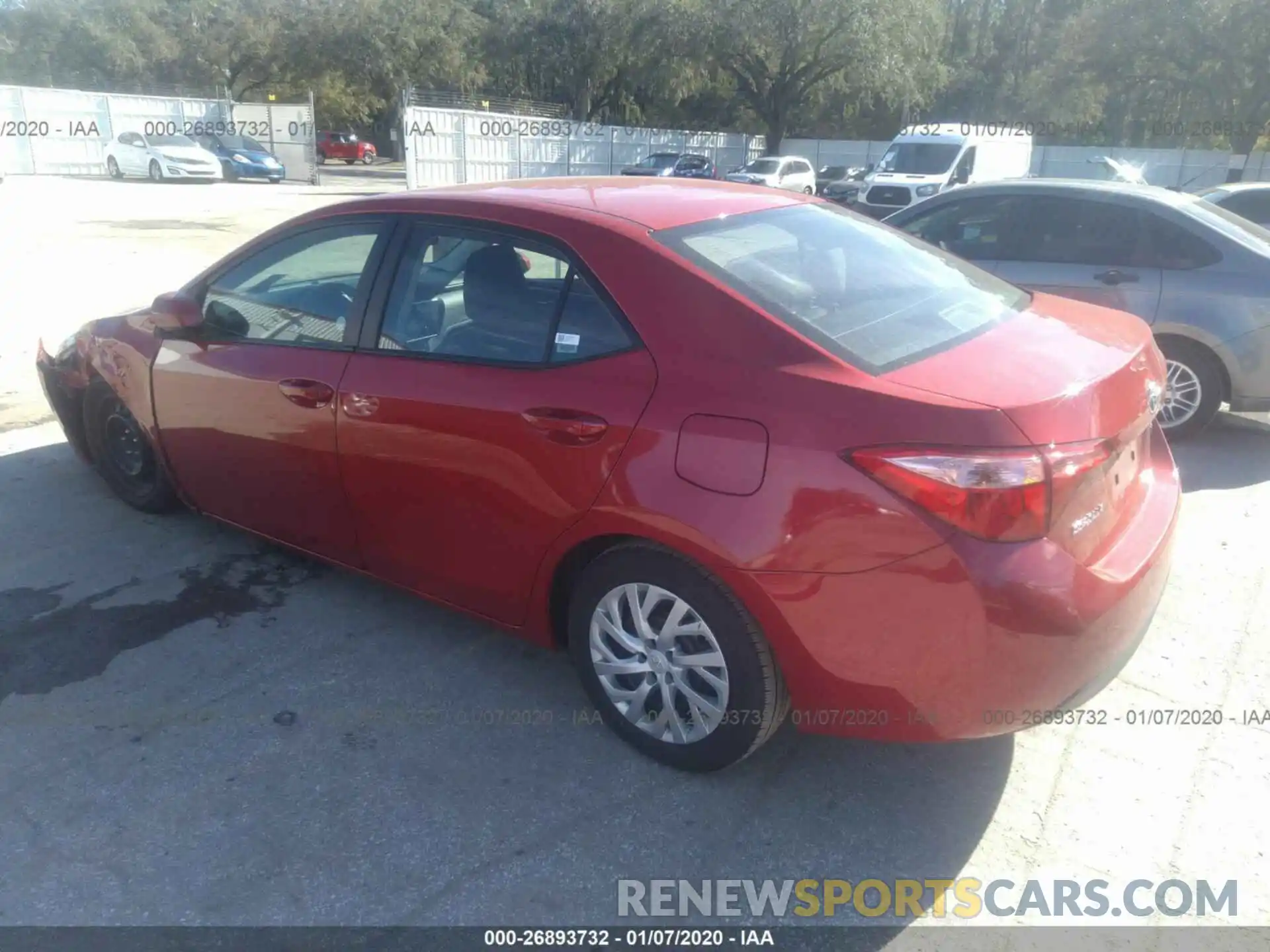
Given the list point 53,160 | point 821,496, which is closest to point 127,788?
point 821,496

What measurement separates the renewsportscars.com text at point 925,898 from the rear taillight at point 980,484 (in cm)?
98

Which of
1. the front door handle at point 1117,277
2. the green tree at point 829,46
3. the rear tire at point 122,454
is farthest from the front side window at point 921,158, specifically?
the rear tire at point 122,454

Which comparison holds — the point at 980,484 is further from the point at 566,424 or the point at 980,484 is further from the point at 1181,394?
the point at 1181,394

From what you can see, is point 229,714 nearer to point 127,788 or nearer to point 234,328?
point 127,788

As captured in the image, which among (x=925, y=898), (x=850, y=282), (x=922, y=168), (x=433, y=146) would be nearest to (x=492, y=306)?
(x=850, y=282)

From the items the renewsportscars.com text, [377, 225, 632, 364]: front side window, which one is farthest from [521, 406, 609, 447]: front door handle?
the renewsportscars.com text

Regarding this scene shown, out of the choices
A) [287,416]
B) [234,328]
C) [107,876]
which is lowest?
[107,876]

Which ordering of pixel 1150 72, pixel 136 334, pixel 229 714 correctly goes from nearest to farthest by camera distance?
pixel 229 714
pixel 136 334
pixel 1150 72

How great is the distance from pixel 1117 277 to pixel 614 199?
4141mm

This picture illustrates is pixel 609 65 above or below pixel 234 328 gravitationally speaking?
above

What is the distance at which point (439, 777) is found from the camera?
312 centimetres

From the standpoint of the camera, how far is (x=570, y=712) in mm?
3453

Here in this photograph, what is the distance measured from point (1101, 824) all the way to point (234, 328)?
3520 mm

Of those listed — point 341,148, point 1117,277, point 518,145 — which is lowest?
point 1117,277
